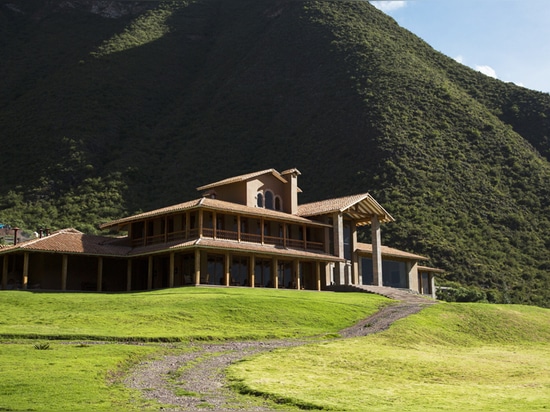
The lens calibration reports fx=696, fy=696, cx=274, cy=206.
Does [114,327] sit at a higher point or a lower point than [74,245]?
lower

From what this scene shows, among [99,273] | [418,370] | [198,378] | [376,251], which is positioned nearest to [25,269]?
[99,273]

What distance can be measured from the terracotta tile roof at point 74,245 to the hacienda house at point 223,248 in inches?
3.1

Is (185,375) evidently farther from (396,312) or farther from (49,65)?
(49,65)

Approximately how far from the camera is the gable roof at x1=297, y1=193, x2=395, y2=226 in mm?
53062

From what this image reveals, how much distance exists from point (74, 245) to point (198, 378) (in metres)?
27.9

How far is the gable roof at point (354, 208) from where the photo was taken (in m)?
53.1

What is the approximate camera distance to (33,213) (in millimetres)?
83812

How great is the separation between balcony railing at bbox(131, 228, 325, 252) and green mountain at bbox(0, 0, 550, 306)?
19.7 m

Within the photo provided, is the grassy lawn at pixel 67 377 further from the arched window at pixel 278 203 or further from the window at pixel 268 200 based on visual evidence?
the arched window at pixel 278 203

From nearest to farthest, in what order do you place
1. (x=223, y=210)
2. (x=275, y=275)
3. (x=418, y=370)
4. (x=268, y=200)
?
(x=418, y=370)
(x=223, y=210)
(x=275, y=275)
(x=268, y=200)

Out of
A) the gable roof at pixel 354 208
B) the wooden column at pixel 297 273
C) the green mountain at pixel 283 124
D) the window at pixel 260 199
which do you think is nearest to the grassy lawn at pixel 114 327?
the wooden column at pixel 297 273

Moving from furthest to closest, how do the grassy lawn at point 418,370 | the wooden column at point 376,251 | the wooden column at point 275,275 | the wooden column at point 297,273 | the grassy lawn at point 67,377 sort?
1. the wooden column at point 376,251
2. the wooden column at point 297,273
3. the wooden column at point 275,275
4. the grassy lawn at point 418,370
5. the grassy lawn at point 67,377

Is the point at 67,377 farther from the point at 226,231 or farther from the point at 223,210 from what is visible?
the point at 226,231

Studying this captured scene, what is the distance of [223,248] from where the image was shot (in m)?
43.7
